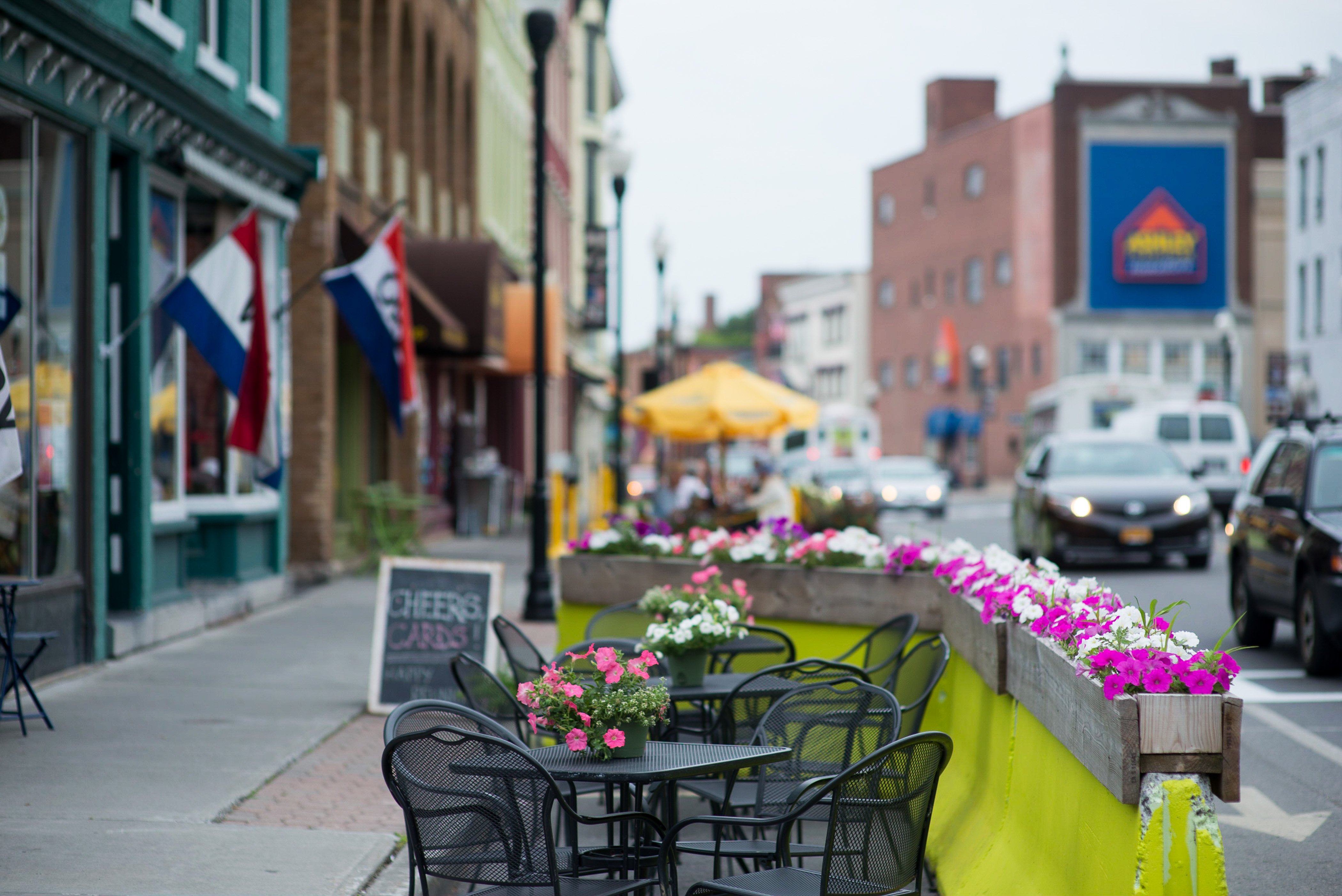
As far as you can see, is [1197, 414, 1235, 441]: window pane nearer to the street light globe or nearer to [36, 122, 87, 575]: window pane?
the street light globe

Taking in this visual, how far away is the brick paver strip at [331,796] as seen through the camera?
6.49 metres

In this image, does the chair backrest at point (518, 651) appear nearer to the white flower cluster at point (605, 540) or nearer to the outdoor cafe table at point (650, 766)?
the outdoor cafe table at point (650, 766)

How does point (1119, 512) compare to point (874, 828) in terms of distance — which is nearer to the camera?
point (874, 828)

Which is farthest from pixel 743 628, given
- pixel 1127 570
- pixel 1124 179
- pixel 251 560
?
pixel 1124 179

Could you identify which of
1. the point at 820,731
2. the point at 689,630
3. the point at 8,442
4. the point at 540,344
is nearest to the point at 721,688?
the point at 689,630

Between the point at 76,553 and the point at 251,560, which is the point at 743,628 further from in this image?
the point at 251,560

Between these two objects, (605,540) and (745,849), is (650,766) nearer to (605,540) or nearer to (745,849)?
(745,849)

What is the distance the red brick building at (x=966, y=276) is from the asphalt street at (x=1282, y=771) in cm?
5017

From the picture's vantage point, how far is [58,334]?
10.2 meters

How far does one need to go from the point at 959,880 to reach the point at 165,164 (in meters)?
8.98

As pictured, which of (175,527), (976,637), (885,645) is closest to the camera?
(976,637)

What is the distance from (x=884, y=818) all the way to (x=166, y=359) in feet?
31.8

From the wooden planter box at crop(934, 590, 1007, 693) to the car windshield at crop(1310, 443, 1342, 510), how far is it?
503cm

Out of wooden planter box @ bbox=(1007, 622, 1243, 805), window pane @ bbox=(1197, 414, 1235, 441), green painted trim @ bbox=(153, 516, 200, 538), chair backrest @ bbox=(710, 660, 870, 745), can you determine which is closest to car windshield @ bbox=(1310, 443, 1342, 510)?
chair backrest @ bbox=(710, 660, 870, 745)
